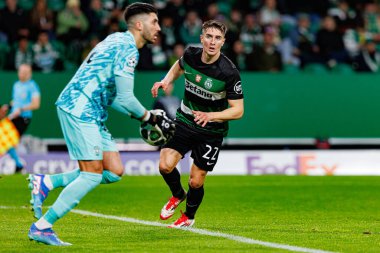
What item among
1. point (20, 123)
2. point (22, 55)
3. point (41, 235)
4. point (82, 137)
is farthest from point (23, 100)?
point (41, 235)

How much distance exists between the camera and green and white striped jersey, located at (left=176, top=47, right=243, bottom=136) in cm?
1122

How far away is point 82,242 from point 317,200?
637 centimetres

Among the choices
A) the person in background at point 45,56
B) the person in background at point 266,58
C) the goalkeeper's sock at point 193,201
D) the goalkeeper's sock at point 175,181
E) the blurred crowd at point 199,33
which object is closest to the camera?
the goalkeeper's sock at point 193,201

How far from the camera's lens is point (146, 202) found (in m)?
15.0

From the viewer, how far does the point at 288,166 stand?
71.3 feet

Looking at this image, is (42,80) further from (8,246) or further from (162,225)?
(8,246)

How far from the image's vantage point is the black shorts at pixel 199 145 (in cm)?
1151

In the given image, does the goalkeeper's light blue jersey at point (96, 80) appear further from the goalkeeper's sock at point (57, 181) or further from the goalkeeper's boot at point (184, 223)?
the goalkeeper's boot at point (184, 223)

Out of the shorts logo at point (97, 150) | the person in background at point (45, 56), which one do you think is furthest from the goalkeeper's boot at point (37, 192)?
the person in background at point (45, 56)

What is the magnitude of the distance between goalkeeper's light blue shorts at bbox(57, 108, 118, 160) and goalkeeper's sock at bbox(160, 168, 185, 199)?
233cm

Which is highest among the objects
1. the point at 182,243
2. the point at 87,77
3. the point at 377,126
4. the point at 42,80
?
the point at 87,77

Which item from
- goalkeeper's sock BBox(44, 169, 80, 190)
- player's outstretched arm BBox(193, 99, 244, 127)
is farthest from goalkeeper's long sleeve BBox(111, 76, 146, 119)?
player's outstretched arm BBox(193, 99, 244, 127)

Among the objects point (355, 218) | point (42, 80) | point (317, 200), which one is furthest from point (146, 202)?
point (42, 80)

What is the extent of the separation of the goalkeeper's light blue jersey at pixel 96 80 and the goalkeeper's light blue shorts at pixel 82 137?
57 mm
